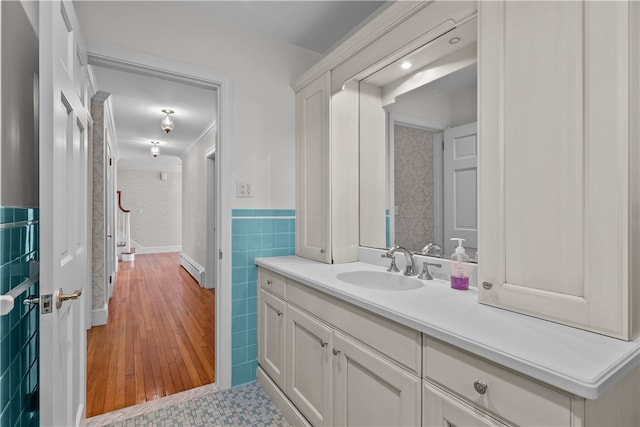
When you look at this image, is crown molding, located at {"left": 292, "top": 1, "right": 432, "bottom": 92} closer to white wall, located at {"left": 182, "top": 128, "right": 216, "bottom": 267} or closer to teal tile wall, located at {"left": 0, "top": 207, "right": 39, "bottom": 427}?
teal tile wall, located at {"left": 0, "top": 207, "right": 39, "bottom": 427}

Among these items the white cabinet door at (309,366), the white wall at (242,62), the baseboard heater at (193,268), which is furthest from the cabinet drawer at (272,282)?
the baseboard heater at (193,268)

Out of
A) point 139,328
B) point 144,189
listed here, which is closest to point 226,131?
point 139,328

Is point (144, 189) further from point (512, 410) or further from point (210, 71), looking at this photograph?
point (512, 410)

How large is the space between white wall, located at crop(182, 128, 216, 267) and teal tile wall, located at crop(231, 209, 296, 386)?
2.79 m

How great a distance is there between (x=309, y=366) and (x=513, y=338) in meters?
1.05

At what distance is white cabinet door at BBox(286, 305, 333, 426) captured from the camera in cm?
149

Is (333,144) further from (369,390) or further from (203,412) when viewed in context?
(203,412)

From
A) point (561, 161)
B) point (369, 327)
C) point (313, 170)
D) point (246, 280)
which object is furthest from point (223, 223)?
point (561, 161)

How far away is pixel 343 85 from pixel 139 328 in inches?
120

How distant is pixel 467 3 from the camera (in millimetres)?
1250

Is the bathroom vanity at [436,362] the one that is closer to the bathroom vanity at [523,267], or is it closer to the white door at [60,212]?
the bathroom vanity at [523,267]

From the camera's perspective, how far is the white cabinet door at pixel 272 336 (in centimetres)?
191

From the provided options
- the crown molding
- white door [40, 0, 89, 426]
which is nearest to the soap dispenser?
the crown molding

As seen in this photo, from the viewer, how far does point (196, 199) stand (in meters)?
5.76
